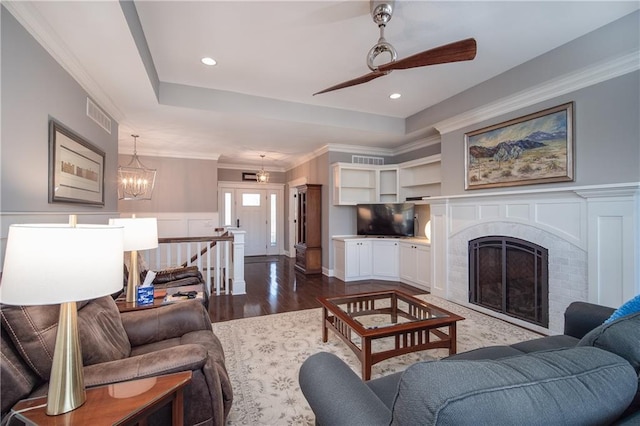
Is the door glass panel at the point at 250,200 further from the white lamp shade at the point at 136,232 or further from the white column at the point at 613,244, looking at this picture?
the white column at the point at 613,244

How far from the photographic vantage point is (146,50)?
2.70m

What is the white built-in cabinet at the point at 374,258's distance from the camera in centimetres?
512

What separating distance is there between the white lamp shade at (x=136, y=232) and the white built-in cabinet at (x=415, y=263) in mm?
3821

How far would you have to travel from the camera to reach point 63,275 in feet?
2.99

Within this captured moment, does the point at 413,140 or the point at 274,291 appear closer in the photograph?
the point at 274,291

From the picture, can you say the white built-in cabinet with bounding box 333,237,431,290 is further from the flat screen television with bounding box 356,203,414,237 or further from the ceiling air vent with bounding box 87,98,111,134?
the ceiling air vent with bounding box 87,98,111,134

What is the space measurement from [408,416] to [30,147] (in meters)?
2.64

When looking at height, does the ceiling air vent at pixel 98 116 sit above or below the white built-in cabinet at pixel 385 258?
above

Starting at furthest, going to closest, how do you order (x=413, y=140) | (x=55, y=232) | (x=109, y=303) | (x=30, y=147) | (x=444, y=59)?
(x=413, y=140)
(x=444, y=59)
(x=30, y=147)
(x=109, y=303)
(x=55, y=232)

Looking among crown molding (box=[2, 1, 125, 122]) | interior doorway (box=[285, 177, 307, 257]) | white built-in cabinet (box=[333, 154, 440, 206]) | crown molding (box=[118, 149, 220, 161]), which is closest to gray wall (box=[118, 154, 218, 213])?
crown molding (box=[118, 149, 220, 161])

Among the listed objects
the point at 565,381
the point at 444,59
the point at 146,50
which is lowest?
the point at 565,381

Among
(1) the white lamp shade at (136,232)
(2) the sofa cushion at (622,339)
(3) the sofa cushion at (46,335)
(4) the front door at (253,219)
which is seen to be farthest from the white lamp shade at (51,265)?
(4) the front door at (253,219)

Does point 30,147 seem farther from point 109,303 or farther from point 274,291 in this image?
point 274,291

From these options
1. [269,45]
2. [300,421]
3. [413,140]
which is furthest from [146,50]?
[413,140]
